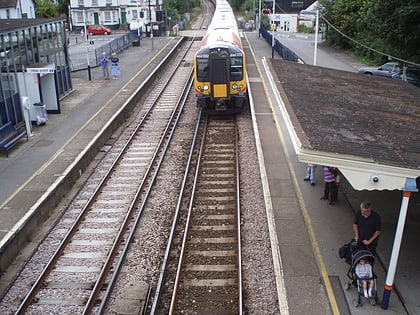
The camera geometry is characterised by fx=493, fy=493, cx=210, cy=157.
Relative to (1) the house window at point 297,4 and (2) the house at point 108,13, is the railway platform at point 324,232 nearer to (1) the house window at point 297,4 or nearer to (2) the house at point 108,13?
(2) the house at point 108,13

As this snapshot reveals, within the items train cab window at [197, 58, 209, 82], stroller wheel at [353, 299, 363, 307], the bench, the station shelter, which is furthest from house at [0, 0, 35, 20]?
stroller wheel at [353, 299, 363, 307]

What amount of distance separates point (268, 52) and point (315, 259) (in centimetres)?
3028

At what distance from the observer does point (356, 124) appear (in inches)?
382

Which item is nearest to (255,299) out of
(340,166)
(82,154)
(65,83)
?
(340,166)

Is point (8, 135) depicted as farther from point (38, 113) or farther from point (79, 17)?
point (79, 17)

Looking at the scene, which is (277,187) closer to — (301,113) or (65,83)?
(301,113)

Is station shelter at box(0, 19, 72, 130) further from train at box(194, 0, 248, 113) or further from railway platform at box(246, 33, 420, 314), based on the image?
railway platform at box(246, 33, 420, 314)

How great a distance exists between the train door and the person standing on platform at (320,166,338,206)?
8217 mm

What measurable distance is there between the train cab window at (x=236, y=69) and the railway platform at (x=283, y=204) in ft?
5.94

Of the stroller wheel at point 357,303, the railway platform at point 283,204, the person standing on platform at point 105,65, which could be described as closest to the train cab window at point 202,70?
the railway platform at point 283,204

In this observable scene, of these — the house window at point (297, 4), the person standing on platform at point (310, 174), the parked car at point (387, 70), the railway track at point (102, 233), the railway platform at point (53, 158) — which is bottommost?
the railway track at point (102, 233)

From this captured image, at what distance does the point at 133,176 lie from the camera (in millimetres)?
14906

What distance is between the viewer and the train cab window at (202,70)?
19.2m

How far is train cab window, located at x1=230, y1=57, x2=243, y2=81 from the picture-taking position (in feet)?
62.9
